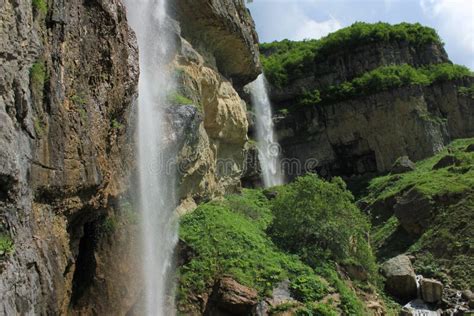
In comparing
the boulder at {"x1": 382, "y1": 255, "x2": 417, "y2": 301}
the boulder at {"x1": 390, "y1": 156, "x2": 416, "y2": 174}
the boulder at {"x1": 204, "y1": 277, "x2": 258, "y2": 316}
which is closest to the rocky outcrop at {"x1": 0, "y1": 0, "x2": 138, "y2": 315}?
the boulder at {"x1": 204, "y1": 277, "x2": 258, "y2": 316}

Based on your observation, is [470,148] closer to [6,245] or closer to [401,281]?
[401,281]

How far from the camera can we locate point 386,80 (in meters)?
42.8

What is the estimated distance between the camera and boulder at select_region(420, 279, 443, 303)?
72.7ft

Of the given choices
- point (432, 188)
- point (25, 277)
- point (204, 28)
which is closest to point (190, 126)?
point (204, 28)

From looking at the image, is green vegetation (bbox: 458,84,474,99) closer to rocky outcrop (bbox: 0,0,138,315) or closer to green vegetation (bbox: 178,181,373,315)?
green vegetation (bbox: 178,181,373,315)

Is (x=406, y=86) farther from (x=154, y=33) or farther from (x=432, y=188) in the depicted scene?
(x=154, y=33)

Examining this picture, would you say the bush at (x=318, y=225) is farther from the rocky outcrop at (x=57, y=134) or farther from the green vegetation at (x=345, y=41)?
the green vegetation at (x=345, y=41)

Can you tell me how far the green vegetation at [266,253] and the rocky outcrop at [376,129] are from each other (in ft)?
66.2

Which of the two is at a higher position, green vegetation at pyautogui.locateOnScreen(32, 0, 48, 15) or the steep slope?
the steep slope

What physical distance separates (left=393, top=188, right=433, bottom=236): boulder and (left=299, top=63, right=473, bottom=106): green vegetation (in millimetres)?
15955

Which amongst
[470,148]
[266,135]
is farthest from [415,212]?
[266,135]

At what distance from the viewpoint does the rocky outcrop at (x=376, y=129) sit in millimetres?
42000

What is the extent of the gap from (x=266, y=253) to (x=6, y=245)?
11781mm

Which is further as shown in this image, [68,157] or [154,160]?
[154,160]
